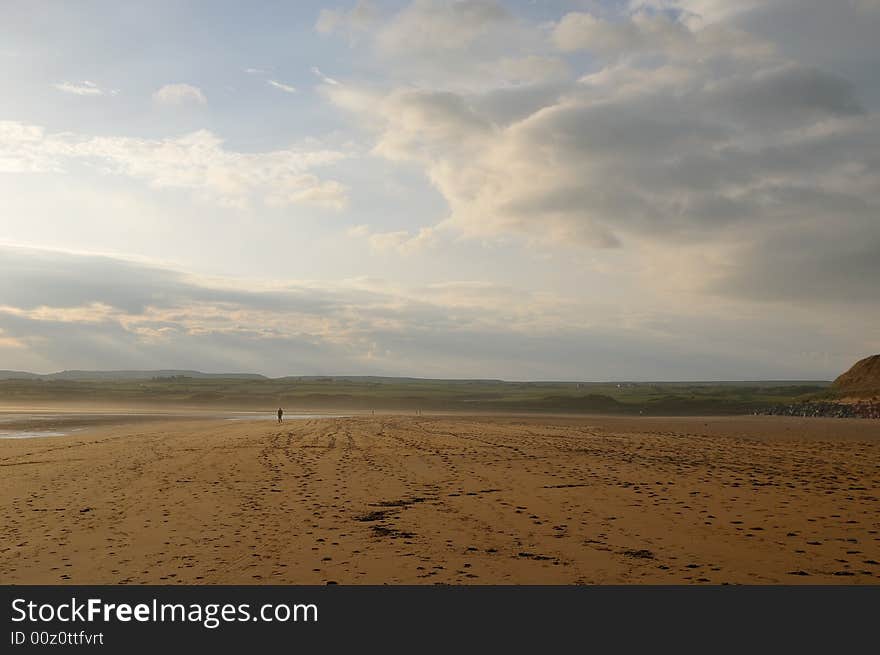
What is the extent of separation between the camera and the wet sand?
9820 mm

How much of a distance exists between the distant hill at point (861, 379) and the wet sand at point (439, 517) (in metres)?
54.7

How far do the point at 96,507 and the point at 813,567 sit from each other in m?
15.8

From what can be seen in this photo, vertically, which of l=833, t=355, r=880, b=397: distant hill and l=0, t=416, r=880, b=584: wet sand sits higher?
l=833, t=355, r=880, b=397: distant hill

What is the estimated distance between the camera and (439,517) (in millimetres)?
13727

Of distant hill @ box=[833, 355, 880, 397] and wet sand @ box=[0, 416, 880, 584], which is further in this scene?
distant hill @ box=[833, 355, 880, 397]

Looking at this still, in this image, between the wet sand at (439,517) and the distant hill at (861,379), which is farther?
the distant hill at (861,379)

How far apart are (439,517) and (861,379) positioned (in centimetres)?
8505

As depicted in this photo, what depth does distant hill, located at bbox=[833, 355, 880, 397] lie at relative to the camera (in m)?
71.8

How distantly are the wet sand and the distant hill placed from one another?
54671mm

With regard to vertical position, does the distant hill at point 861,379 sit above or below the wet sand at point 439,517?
above

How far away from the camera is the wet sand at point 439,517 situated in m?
9.82
